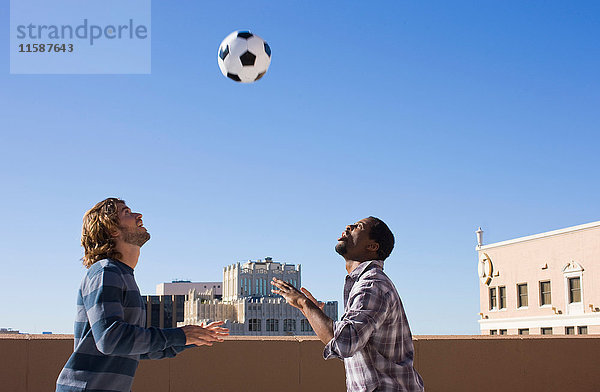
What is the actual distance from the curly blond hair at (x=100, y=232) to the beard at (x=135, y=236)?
0.06 meters

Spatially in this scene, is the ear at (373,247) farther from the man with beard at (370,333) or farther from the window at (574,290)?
the window at (574,290)

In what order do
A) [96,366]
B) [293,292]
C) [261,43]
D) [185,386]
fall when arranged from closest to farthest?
[96,366] → [293,292] → [185,386] → [261,43]

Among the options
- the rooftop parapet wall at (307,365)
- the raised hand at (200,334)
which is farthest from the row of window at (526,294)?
the raised hand at (200,334)

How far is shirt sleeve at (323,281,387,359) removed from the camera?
398 centimetres

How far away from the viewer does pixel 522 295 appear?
54438mm

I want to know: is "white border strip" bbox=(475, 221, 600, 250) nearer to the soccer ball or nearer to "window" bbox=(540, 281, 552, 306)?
"window" bbox=(540, 281, 552, 306)

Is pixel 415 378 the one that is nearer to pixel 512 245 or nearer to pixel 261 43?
pixel 261 43

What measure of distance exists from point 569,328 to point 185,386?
4491 centimetres

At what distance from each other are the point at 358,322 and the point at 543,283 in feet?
169

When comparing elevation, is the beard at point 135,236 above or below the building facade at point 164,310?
above

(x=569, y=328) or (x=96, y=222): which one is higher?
(x=96, y=222)

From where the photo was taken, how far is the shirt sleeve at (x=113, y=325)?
355cm

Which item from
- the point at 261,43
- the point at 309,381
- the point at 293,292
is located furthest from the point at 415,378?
the point at 261,43

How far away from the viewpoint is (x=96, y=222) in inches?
157
